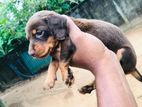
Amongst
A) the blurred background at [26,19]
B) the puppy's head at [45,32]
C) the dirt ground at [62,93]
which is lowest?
the dirt ground at [62,93]

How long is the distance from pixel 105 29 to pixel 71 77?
1.44 metres

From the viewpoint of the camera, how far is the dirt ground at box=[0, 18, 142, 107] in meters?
5.22

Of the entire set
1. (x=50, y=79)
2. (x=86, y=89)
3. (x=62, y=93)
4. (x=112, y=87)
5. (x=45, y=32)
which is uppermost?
(x=45, y=32)

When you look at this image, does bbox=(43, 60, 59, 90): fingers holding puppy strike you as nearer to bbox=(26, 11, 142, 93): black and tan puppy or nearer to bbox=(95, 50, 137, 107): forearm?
bbox=(26, 11, 142, 93): black and tan puppy

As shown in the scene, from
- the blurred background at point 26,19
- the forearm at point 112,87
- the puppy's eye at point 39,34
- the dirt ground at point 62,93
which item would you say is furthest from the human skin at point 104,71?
the blurred background at point 26,19

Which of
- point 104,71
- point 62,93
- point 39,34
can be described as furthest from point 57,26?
point 62,93

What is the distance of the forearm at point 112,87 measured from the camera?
3.40 feet

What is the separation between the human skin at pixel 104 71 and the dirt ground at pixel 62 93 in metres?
2.96

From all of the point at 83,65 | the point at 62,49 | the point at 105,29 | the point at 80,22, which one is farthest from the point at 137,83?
the point at 83,65

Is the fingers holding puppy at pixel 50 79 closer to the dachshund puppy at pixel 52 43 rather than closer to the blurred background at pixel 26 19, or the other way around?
the dachshund puppy at pixel 52 43

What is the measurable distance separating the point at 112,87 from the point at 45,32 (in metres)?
1.31

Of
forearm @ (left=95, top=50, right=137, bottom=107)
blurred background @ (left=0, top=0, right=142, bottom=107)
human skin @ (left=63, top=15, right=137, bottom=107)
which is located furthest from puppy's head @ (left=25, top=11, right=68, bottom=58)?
blurred background @ (left=0, top=0, right=142, bottom=107)

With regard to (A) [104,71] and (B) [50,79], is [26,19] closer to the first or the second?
(B) [50,79]

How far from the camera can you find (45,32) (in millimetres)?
2314
